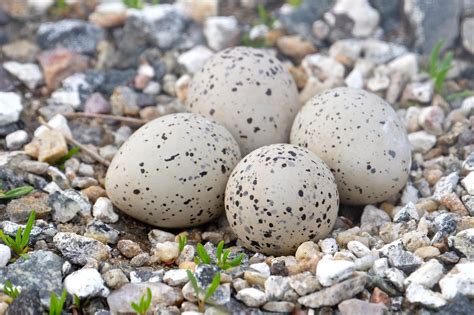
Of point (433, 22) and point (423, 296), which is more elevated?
point (433, 22)

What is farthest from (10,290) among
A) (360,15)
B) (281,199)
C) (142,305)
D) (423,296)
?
→ (360,15)

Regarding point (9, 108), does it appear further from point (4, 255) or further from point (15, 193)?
point (4, 255)

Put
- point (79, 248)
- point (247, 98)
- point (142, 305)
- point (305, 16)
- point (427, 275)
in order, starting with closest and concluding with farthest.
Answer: point (142, 305)
point (427, 275)
point (79, 248)
point (247, 98)
point (305, 16)

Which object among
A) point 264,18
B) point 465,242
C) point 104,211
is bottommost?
point 104,211

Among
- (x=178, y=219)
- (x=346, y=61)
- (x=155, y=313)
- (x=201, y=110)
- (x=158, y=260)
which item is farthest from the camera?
(x=346, y=61)

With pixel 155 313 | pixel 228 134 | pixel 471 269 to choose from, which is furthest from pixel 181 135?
pixel 471 269

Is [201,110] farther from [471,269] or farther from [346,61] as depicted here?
[471,269]

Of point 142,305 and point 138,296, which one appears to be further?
point 138,296
